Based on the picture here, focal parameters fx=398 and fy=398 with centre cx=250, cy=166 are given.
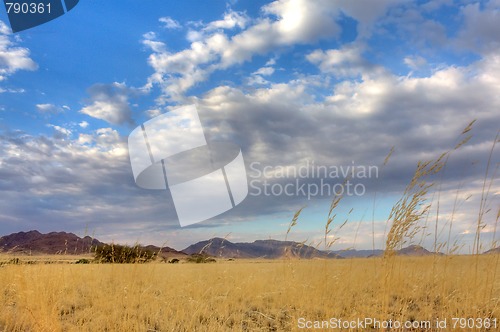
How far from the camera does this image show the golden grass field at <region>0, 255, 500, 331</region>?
14.4 feet

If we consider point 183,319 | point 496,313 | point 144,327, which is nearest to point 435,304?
point 496,313

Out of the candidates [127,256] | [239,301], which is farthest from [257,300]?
[127,256]

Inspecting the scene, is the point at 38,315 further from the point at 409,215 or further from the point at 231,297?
the point at 409,215

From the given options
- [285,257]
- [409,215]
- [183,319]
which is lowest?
[183,319]

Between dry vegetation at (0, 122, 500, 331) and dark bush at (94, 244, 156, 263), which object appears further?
dark bush at (94, 244, 156, 263)

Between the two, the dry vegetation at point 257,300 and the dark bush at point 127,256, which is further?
the dark bush at point 127,256

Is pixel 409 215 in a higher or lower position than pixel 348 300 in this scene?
higher

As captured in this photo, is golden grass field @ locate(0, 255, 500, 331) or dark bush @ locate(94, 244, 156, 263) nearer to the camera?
golden grass field @ locate(0, 255, 500, 331)

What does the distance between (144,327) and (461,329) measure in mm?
3205

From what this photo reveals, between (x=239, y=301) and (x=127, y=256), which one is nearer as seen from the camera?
(x=239, y=301)

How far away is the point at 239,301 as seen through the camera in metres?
5.92

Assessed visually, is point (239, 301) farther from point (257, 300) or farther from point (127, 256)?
point (127, 256)

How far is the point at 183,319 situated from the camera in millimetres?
4840

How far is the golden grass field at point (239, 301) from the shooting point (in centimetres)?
439
